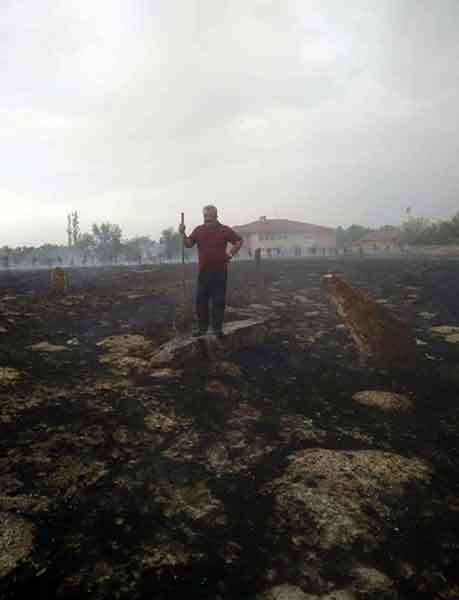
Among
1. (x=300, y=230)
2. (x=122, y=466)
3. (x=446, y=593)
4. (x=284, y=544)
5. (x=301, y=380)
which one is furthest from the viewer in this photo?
(x=300, y=230)

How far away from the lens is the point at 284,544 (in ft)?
5.50

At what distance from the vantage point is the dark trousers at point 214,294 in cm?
496

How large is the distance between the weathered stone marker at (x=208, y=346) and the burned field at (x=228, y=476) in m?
0.14

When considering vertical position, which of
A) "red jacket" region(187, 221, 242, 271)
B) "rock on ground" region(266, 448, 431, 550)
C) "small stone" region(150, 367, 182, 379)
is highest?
"red jacket" region(187, 221, 242, 271)

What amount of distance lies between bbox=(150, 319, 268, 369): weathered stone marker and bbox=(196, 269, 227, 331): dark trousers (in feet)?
0.81

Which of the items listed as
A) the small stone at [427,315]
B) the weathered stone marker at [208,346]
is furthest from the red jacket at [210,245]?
the small stone at [427,315]

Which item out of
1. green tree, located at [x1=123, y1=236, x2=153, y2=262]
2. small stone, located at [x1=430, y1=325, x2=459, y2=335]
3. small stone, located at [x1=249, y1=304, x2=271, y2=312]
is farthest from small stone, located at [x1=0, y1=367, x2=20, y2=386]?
green tree, located at [x1=123, y1=236, x2=153, y2=262]

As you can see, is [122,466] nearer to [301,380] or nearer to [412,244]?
[301,380]

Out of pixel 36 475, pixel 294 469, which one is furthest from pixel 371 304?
pixel 36 475

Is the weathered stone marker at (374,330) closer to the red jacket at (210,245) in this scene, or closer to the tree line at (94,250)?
the red jacket at (210,245)

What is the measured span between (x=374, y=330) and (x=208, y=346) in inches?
81.0

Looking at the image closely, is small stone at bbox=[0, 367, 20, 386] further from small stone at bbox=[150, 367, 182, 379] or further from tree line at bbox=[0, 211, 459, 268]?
tree line at bbox=[0, 211, 459, 268]

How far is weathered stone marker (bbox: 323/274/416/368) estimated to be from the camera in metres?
4.52

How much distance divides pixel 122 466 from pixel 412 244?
51185 mm
